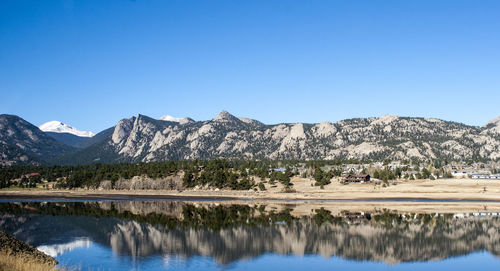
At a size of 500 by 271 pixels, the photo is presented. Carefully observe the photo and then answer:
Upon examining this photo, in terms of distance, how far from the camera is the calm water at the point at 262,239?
45.5 m

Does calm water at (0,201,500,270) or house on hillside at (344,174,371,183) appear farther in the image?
house on hillside at (344,174,371,183)

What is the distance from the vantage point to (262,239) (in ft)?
193

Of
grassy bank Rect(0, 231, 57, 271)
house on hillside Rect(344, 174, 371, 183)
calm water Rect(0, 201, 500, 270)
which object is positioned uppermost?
house on hillside Rect(344, 174, 371, 183)

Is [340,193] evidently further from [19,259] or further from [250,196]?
[19,259]

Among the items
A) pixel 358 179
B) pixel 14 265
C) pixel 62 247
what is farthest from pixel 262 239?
pixel 358 179

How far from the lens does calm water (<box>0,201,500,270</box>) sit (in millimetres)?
45500

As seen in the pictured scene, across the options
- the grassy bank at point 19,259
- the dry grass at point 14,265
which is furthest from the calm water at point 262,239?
the dry grass at point 14,265

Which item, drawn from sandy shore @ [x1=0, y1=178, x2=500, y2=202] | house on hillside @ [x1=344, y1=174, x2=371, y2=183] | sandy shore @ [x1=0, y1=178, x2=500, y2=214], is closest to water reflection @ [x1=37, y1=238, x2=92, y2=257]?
sandy shore @ [x1=0, y1=178, x2=500, y2=214]

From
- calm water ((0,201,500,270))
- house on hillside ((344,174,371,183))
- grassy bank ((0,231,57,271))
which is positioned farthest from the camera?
house on hillside ((344,174,371,183))

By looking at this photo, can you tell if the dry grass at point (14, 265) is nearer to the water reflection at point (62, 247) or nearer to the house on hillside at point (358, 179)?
the water reflection at point (62, 247)

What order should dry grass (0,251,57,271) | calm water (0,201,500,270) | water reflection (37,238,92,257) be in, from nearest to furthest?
dry grass (0,251,57,271) → calm water (0,201,500,270) → water reflection (37,238,92,257)

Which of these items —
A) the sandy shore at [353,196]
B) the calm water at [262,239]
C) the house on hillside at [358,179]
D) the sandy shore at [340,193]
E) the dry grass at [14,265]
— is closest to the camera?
the dry grass at [14,265]

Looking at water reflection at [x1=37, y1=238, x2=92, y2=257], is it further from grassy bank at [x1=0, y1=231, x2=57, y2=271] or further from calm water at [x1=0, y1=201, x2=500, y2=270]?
grassy bank at [x1=0, y1=231, x2=57, y2=271]

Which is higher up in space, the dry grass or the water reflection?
the dry grass
